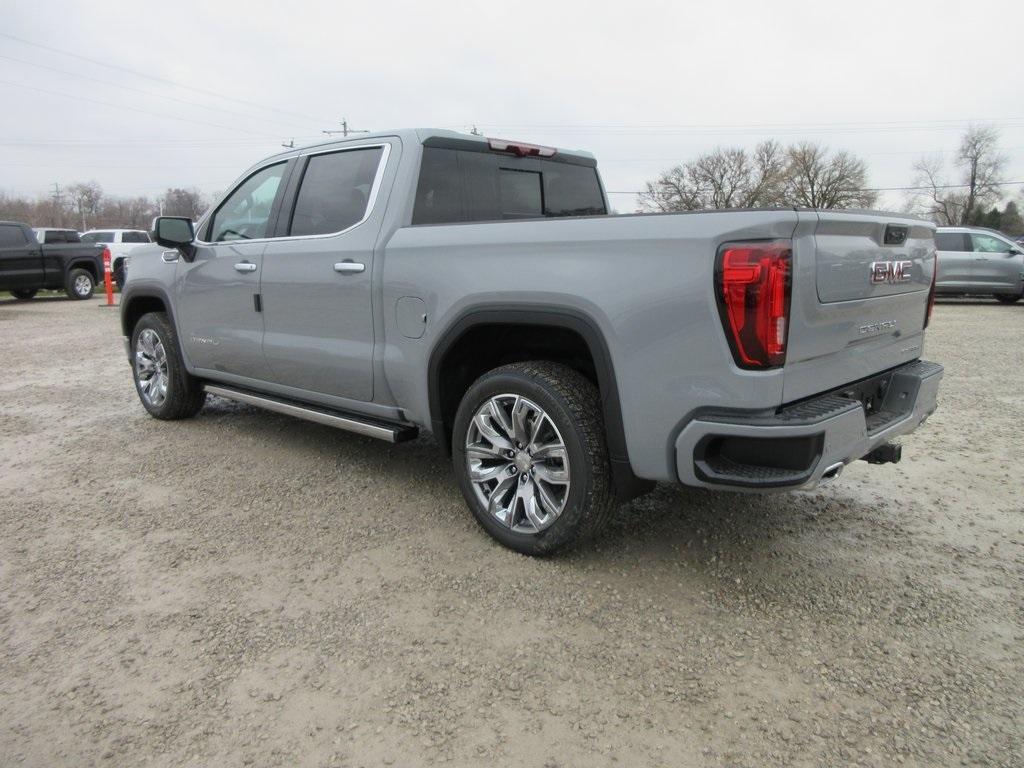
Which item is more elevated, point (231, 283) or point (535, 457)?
point (231, 283)

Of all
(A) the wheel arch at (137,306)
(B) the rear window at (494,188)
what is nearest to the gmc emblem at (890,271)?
(B) the rear window at (494,188)

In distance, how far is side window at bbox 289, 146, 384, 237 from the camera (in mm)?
3979

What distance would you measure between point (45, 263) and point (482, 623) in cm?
1847

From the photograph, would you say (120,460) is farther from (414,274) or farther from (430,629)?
(430,629)

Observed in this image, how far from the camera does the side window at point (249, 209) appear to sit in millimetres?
4586

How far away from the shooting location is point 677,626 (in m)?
2.73

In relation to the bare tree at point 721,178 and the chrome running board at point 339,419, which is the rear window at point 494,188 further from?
the bare tree at point 721,178

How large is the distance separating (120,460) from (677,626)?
3.77 meters

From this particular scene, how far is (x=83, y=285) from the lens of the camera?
18406 mm

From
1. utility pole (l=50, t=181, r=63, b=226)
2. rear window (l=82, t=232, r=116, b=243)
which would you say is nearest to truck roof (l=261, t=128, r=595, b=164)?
rear window (l=82, t=232, r=116, b=243)

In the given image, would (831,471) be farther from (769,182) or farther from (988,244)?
(769,182)

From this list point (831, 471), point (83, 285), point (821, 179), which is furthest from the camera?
point (821, 179)

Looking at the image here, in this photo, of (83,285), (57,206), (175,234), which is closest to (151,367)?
(175,234)

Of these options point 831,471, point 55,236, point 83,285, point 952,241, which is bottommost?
point 83,285
